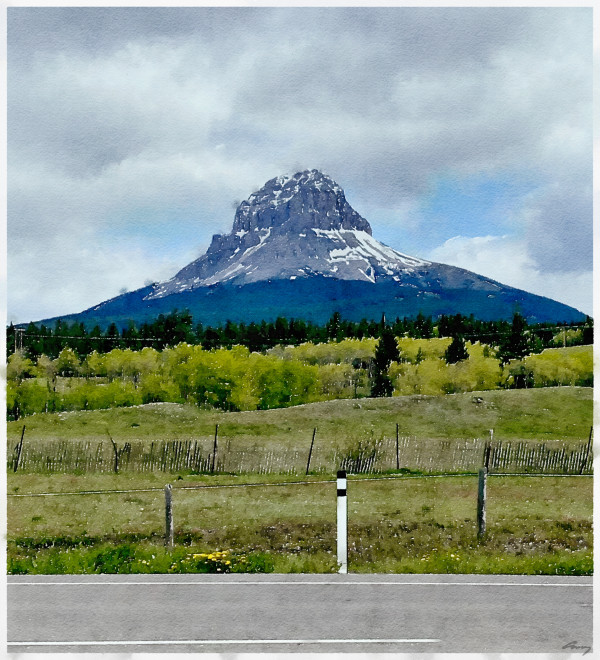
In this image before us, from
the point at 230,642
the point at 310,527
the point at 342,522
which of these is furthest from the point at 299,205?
the point at 230,642

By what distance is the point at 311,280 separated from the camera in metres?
42.7

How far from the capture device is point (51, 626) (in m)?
7.95

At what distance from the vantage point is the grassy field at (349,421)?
20.8 metres

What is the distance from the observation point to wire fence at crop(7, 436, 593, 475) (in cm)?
1981

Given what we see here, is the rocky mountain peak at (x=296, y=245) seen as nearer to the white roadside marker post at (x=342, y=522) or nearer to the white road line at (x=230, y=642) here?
the white roadside marker post at (x=342, y=522)

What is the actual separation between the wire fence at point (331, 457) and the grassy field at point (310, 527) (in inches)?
91.1

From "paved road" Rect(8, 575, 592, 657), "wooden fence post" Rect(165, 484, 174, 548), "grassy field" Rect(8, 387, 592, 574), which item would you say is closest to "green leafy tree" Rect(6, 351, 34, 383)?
"grassy field" Rect(8, 387, 592, 574)

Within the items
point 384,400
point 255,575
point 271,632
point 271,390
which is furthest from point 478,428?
point 271,632

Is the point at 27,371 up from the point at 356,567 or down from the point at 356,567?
up

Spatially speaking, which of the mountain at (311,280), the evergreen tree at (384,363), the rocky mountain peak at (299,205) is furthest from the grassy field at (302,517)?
the evergreen tree at (384,363)

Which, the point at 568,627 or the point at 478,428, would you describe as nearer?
the point at 568,627

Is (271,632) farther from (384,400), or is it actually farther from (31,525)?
Answer: (384,400)

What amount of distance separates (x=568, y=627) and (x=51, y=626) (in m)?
5.22

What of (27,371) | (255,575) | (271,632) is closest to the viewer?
(271,632)
